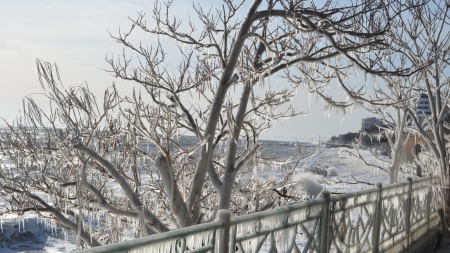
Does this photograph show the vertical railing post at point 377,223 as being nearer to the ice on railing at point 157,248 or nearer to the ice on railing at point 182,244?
the ice on railing at point 182,244

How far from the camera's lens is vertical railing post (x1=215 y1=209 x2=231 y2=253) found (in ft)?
9.71

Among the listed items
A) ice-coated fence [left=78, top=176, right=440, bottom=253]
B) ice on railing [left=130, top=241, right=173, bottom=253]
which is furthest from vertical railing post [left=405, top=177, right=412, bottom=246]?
ice on railing [left=130, top=241, right=173, bottom=253]

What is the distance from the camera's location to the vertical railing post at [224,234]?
2961 mm

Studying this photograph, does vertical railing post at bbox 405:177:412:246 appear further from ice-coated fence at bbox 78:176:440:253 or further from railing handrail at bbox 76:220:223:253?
railing handrail at bbox 76:220:223:253

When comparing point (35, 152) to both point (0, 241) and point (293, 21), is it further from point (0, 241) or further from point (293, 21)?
point (0, 241)

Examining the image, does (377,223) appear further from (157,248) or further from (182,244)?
(157,248)

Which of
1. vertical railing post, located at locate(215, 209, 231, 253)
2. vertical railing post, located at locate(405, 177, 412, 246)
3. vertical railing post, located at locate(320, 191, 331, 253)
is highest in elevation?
vertical railing post, located at locate(215, 209, 231, 253)

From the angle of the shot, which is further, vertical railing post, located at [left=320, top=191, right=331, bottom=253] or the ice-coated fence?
vertical railing post, located at [left=320, top=191, right=331, bottom=253]

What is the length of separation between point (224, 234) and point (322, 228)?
1635 millimetres

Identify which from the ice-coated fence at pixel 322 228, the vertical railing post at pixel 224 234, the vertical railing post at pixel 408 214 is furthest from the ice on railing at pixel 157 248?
the vertical railing post at pixel 408 214

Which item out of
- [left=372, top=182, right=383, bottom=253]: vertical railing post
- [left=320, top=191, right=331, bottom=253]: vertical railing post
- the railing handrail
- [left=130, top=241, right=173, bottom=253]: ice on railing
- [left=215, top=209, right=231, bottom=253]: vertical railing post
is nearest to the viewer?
the railing handrail

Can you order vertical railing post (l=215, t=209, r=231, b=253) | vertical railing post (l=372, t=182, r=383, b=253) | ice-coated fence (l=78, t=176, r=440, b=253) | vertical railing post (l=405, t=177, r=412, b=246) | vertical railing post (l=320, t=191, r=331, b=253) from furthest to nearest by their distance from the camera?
vertical railing post (l=405, t=177, r=412, b=246) → vertical railing post (l=372, t=182, r=383, b=253) → vertical railing post (l=320, t=191, r=331, b=253) → vertical railing post (l=215, t=209, r=231, b=253) → ice-coated fence (l=78, t=176, r=440, b=253)

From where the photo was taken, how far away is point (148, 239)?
2402 mm

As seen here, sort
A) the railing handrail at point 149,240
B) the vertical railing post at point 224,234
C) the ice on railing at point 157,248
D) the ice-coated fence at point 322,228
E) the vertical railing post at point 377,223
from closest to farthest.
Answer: the railing handrail at point 149,240
the ice on railing at point 157,248
the ice-coated fence at point 322,228
the vertical railing post at point 224,234
the vertical railing post at point 377,223
